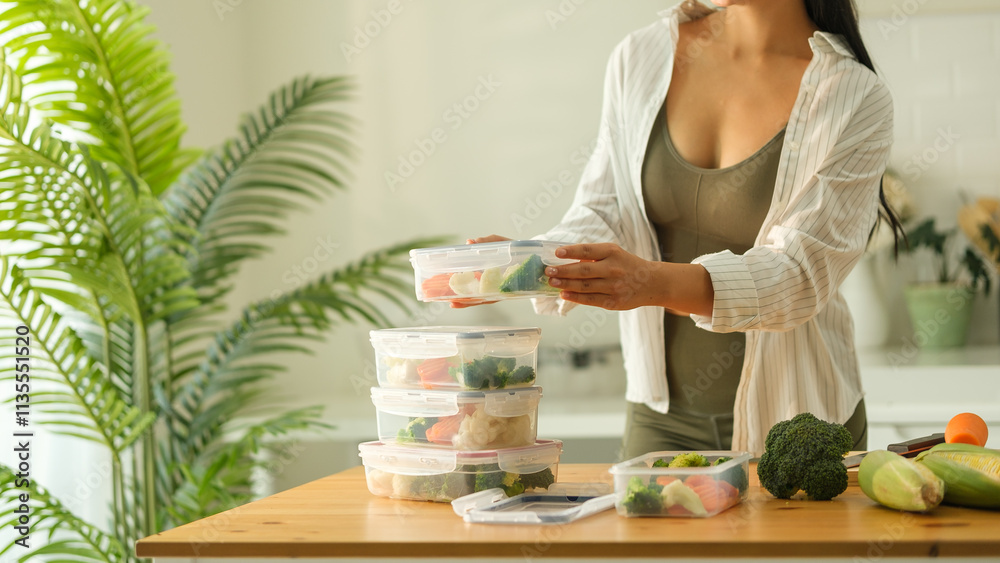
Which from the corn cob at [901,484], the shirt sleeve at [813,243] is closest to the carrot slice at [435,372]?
the shirt sleeve at [813,243]

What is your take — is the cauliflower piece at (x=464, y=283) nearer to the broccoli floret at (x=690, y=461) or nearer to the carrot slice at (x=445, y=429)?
the carrot slice at (x=445, y=429)

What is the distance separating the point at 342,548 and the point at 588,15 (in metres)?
2.61

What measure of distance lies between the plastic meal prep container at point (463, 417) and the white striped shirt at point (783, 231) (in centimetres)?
30

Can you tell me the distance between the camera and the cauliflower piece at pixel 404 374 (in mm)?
1210

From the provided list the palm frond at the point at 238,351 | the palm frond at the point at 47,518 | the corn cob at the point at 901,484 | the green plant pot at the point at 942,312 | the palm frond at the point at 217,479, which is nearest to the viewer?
the corn cob at the point at 901,484

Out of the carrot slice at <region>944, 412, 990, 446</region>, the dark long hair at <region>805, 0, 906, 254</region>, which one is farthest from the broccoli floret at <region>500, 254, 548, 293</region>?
the dark long hair at <region>805, 0, 906, 254</region>

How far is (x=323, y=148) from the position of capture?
3.29 m

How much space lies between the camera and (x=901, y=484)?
0.99m

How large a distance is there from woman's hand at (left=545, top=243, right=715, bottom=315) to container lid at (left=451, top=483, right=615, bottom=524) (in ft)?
0.82

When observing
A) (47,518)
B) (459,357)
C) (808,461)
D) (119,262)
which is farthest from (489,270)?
(47,518)

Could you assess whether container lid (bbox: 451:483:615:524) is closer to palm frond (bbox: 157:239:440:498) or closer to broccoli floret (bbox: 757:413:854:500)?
broccoli floret (bbox: 757:413:854:500)

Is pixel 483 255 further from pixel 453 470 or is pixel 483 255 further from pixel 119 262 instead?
pixel 119 262

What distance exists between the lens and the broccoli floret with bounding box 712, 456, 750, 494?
3.42 ft

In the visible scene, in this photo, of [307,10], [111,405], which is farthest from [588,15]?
[111,405]
